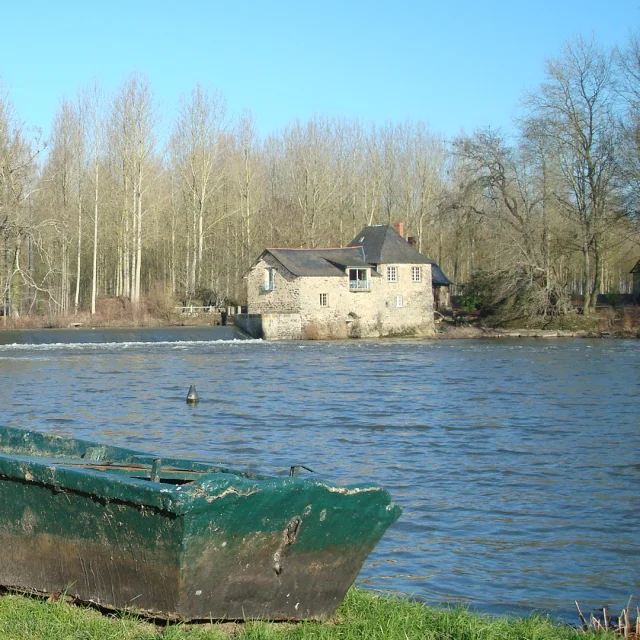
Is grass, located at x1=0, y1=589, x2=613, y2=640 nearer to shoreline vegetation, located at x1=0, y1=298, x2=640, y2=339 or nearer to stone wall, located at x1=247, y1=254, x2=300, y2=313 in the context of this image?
shoreline vegetation, located at x1=0, y1=298, x2=640, y2=339

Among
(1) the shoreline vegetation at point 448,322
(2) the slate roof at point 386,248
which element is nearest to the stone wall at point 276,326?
(1) the shoreline vegetation at point 448,322

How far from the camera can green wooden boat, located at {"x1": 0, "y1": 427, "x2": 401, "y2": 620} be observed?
6262mm

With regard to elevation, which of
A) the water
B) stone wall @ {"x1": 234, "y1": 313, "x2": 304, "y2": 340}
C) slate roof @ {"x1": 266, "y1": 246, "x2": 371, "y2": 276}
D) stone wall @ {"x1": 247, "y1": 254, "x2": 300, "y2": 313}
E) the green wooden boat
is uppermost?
slate roof @ {"x1": 266, "y1": 246, "x2": 371, "y2": 276}

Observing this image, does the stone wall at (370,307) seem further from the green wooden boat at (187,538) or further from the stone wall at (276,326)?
the green wooden boat at (187,538)

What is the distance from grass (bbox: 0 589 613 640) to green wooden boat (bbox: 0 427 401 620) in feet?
0.52

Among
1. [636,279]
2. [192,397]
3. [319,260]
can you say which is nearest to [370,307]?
[319,260]

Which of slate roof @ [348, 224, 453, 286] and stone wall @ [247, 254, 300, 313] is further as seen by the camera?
slate roof @ [348, 224, 453, 286]

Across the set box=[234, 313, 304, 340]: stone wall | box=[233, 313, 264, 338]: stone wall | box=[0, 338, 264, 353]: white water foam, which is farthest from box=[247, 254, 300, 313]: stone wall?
box=[0, 338, 264, 353]: white water foam

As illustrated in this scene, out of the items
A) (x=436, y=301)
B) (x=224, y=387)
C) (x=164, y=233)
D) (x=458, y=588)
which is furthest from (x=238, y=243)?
(x=458, y=588)

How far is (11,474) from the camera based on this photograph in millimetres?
6945

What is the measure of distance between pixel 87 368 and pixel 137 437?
1763 cm

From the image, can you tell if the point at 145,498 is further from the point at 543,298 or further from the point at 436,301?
the point at 436,301

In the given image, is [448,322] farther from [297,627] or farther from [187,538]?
[187,538]

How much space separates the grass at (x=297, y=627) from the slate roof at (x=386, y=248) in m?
51.7
